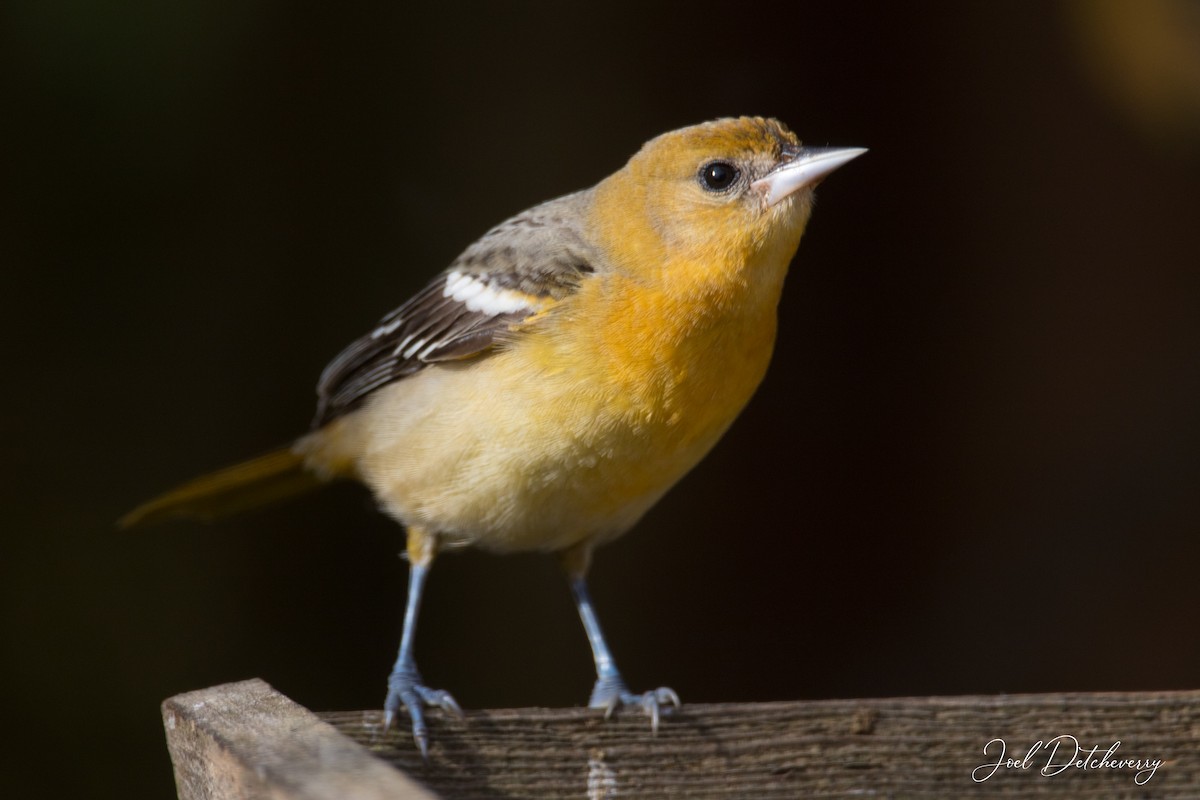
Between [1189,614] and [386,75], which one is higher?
[386,75]

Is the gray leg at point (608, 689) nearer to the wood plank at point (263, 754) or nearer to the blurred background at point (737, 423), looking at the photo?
the wood plank at point (263, 754)

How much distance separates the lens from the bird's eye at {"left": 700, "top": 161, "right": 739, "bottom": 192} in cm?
286

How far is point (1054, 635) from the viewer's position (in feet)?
13.4

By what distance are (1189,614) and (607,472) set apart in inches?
87.8

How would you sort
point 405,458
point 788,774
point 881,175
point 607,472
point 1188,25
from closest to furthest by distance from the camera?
point 788,774 → point 607,472 → point 405,458 → point 1188,25 → point 881,175

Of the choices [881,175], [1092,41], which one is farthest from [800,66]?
[1092,41]

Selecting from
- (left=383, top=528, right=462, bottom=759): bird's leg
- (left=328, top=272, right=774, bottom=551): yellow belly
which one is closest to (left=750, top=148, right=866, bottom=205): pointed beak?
(left=328, top=272, right=774, bottom=551): yellow belly

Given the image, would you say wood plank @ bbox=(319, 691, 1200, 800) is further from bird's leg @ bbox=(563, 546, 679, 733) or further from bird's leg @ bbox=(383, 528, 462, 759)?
bird's leg @ bbox=(563, 546, 679, 733)

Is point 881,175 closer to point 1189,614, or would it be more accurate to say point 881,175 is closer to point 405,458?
point 1189,614

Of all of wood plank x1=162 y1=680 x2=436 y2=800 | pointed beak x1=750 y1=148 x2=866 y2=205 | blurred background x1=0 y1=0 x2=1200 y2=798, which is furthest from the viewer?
blurred background x1=0 y1=0 x2=1200 y2=798

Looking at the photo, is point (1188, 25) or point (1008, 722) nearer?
point (1008, 722)
